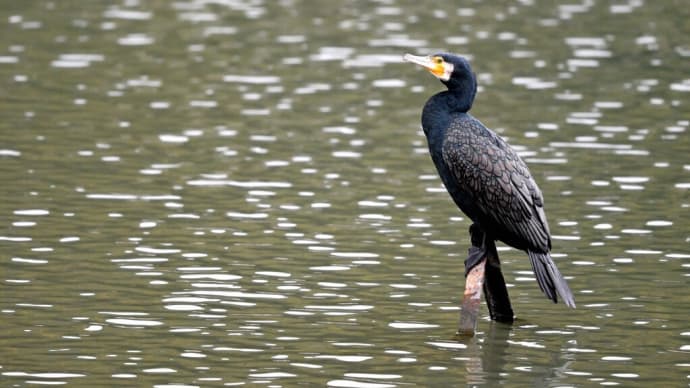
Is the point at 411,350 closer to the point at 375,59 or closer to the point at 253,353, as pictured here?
the point at 253,353

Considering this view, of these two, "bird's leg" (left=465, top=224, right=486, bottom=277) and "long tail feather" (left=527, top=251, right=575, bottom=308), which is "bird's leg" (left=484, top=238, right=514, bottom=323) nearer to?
"bird's leg" (left=465, top=224, right=486, bottom=277)

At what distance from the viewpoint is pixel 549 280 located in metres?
11.3

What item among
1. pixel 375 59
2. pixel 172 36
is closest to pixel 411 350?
pixel 375 59

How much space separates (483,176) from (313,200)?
517 cm

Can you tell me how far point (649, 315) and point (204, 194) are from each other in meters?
5.84

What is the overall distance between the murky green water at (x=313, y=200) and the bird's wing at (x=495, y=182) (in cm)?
85

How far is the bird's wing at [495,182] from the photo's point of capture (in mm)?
11289

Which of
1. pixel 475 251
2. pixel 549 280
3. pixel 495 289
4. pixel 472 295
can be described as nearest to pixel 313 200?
pixel 495 289

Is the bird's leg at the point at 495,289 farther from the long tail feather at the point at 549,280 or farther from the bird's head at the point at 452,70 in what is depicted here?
the bird's head at the point at 452,70

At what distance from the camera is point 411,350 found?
36.4 ft

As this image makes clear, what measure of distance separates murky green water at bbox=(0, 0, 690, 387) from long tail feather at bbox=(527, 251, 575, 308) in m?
0.38

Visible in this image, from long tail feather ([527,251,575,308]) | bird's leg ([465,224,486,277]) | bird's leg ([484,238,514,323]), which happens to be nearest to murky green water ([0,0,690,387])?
bird's leg ([484,238,514,323])

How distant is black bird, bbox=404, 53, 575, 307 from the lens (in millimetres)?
11297

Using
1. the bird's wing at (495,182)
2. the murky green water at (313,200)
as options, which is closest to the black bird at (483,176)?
the bird's wing at (495,182)
